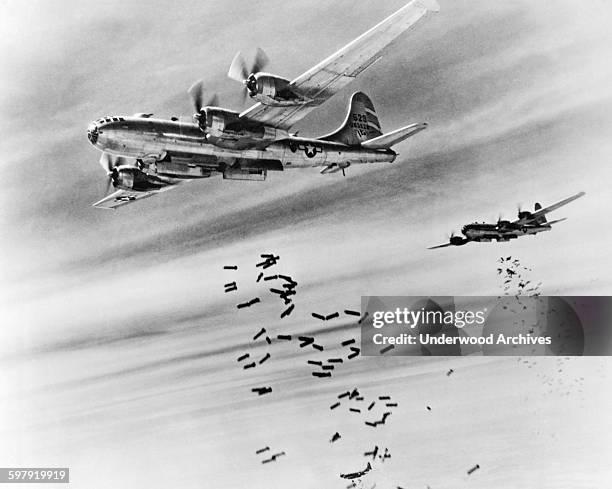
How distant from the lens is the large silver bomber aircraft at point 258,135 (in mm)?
7348

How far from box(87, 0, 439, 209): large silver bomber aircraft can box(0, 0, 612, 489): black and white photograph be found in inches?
1.1

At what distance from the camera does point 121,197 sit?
846cm

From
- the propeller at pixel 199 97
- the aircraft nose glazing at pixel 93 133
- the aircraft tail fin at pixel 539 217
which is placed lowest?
the aircraft tail fin at pixel 539 217

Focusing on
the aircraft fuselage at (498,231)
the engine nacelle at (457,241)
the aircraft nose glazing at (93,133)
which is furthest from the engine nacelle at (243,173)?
the aircraft fuselage at (498,231)

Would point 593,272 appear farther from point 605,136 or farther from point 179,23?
point 179,23

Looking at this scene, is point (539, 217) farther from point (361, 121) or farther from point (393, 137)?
point (361, 121)

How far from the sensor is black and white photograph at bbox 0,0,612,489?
7.89 metres

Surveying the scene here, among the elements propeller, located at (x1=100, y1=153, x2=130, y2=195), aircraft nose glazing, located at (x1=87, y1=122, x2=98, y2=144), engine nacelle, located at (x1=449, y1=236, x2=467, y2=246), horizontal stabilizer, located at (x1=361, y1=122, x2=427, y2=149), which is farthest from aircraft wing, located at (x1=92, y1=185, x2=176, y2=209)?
engine nacelle, located at (x1=449, y1=236, x2=467, y2=246)

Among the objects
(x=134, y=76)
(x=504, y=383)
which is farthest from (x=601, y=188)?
(x=134, y=76)

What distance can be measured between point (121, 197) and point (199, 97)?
1.28m

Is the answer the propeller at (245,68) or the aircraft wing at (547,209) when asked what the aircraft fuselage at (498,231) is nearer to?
the aircraft wing at (547,209)

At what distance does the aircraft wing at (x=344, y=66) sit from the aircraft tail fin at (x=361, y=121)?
1.69 ft

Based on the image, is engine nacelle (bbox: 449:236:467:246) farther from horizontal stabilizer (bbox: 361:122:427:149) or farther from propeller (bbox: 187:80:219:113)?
propeller (bbox: 187:80:219:113)

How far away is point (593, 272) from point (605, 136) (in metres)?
1.28
